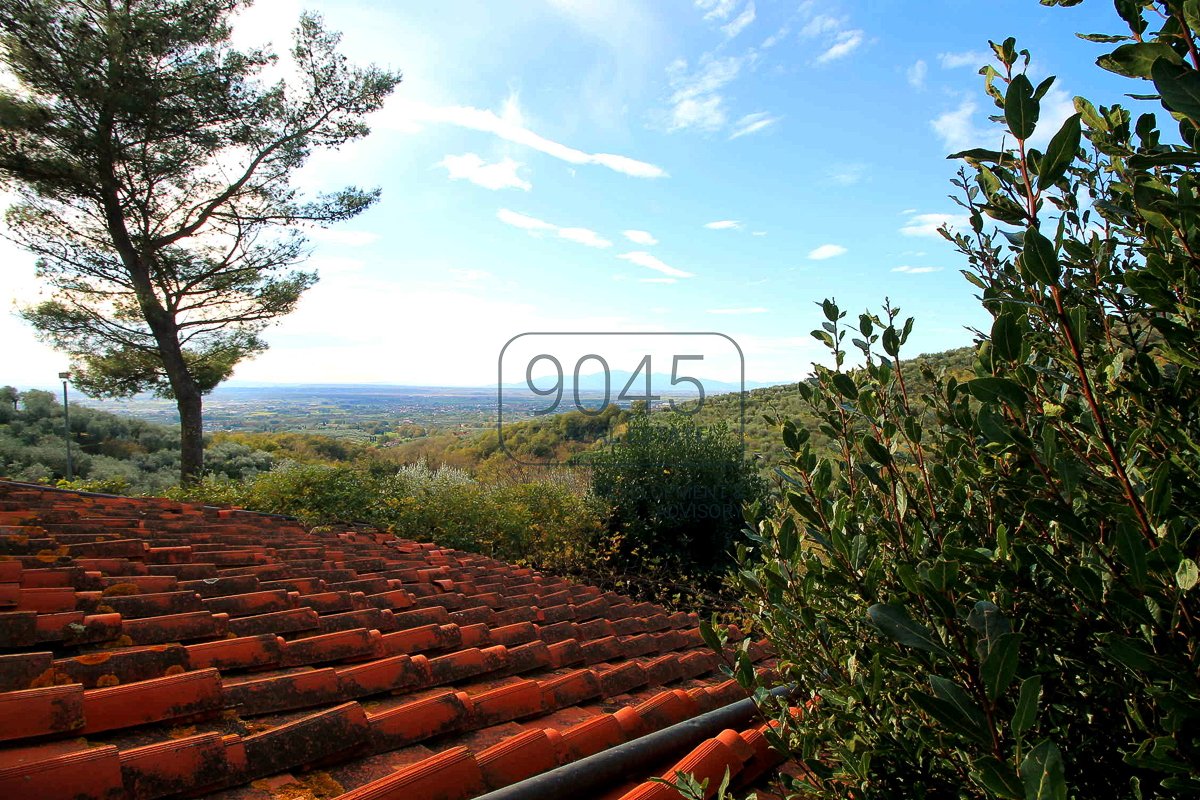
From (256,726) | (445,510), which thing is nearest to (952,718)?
(256,726)

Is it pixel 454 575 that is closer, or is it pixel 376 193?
pixel 454 575

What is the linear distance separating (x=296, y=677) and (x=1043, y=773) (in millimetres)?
2616

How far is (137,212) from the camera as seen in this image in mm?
12602

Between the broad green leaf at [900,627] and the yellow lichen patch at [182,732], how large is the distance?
219 centimetres

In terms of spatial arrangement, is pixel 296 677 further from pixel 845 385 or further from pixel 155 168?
pixel 155 168

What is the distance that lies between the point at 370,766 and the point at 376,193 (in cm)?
1413

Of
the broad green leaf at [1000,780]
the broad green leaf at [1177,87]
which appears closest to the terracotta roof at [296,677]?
the broad green leaf at [1000,780]

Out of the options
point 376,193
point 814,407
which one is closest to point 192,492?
point 376,193

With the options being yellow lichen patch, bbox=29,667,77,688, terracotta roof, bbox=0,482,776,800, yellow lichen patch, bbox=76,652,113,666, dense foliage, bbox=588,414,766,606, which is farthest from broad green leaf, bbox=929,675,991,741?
dense foliage, bbox=588,414,766,606

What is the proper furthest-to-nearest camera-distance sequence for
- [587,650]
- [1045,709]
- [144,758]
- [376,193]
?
[376,193], [587,650], [144,758], [1045,709]

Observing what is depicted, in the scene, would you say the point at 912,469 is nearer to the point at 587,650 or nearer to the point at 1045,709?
the point at 1045,709

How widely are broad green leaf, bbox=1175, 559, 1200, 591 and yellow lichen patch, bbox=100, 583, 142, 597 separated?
159 inches

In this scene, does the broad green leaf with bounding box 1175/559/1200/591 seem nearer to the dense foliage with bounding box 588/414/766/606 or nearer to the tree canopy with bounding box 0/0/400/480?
the dense foliage with bounding box 588/414/766/606

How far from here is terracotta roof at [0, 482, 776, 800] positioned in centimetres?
189
